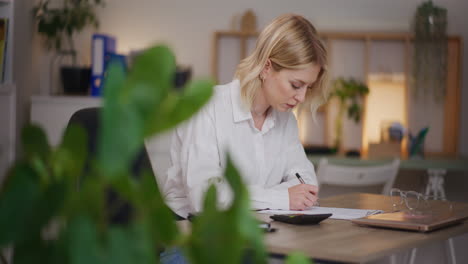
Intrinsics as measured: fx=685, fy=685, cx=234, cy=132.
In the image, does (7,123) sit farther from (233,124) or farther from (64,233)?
(64,233)

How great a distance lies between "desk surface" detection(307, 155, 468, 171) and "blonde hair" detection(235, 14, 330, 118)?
6.06ft

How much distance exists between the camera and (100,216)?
33 centimetres

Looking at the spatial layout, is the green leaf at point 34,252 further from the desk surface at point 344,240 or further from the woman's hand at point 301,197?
the woman's hand at point 301,197

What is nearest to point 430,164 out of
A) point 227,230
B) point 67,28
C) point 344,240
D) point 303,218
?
point 67,28

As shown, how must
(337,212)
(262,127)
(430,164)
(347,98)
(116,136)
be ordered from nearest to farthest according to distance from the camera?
(116,136) < (337,212) < (262,127) < (430,164) < (347,98)

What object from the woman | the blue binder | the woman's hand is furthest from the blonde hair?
the blue binder

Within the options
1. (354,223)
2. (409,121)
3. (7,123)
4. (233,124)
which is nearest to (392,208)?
(354,223)

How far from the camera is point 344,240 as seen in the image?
5.28ft

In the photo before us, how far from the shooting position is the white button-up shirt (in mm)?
2102

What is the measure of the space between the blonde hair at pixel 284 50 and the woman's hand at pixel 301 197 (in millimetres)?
333

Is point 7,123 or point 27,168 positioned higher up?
point 27,168

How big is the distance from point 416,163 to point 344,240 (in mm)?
2636

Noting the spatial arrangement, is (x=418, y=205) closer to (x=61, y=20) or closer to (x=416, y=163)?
(x=416, y=163)

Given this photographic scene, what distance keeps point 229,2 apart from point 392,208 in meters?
2.79
